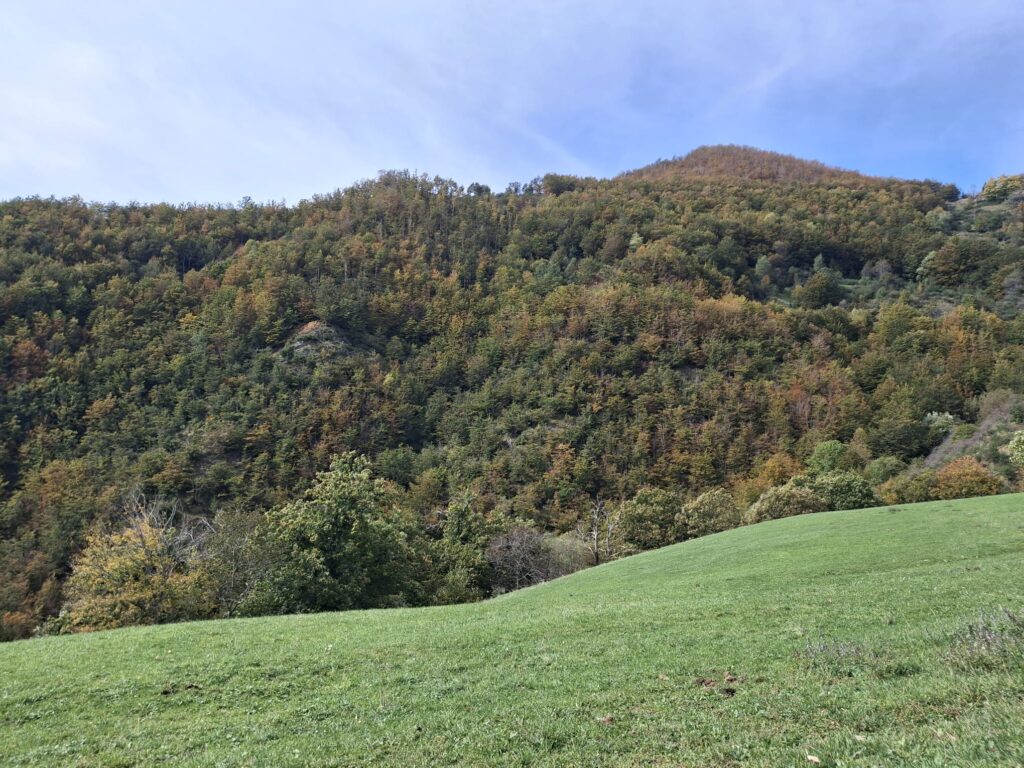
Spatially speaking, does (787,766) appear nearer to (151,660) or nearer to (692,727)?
(692,727)

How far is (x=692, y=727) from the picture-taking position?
867cm

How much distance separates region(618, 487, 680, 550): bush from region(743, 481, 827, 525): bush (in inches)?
301

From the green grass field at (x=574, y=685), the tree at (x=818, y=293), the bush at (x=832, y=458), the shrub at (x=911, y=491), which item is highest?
the tree at (x=818, y=293)

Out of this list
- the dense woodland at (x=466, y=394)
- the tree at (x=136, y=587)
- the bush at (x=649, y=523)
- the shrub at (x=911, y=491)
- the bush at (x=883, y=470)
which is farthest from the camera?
the bush at (x=883, y=470)

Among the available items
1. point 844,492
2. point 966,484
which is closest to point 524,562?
point 844,492

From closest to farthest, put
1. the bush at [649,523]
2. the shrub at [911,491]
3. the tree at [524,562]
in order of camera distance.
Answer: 1. the tree at [524,562]
2. the shrub at [911,491]
3. the bush at [649,523]

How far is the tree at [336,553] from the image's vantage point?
38.5 metres

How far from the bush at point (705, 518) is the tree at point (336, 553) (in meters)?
29.3

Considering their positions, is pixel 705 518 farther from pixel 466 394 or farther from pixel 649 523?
pixel 466 394

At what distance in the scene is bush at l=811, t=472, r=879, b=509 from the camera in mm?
54594

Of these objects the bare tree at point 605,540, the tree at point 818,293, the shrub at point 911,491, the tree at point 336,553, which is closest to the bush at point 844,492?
the shrub at point 911,491

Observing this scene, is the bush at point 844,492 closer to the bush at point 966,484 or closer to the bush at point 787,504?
the bush at point 787,504

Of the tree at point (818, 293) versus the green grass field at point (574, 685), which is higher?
the tree at point (818, 293)

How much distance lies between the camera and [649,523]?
200ft
